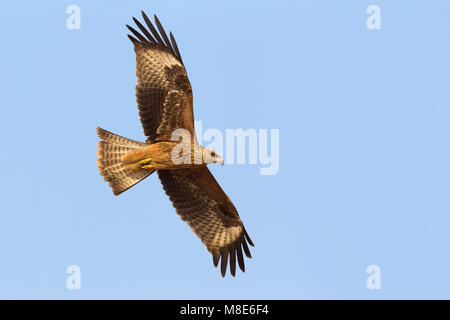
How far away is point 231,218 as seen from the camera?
37.4ft

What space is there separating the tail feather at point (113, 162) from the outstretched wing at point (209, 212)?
2.63 ft

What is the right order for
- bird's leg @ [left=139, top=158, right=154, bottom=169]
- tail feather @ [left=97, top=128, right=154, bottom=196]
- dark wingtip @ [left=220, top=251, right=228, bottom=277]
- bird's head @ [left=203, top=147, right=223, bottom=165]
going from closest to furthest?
1. bird's head @ [left=203, top=147, right=223, bottom=165]
2. bird's leg @ [left=139, top=158, right=154, bottom=169]
3. tail feather @ [left=97, top=128, right=154, bottom=196]
4. dark wingtip @ [left=220, top=251, right=228, bottom=277]

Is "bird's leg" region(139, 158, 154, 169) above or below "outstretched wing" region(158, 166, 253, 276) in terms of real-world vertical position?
above

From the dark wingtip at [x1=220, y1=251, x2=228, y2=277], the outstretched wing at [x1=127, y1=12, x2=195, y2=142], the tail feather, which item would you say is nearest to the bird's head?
the outstretched wing at [x1=127, y1=12, x2=195, y2=142]

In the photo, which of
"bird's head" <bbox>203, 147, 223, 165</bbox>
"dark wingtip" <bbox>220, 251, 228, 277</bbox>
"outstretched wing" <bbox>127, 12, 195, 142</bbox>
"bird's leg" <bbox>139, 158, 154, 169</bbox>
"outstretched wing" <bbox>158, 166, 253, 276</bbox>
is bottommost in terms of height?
"dark wingtip" <bbox>220, 251, 228, 277</bbox>

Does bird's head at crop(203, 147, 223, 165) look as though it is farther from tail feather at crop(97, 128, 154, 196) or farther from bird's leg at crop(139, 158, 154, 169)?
tail feather at crop(97, 128, 154, 196)

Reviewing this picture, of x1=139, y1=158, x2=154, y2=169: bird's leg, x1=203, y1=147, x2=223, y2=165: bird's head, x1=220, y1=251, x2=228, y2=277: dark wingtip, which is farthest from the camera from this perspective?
x1=220, y1=251, x2=228, y2=277: dark wingtip

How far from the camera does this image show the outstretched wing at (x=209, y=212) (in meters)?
11.1

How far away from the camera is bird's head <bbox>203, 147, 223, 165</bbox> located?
10164 mm

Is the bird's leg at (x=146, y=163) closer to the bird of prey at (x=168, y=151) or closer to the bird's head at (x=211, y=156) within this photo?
the bird of prey at (x=168, y=151)

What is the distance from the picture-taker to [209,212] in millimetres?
11375

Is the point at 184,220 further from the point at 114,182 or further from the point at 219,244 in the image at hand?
the point at 114,182

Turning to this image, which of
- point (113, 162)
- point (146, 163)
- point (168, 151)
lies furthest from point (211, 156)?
point (113, 162)

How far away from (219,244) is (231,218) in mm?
522
